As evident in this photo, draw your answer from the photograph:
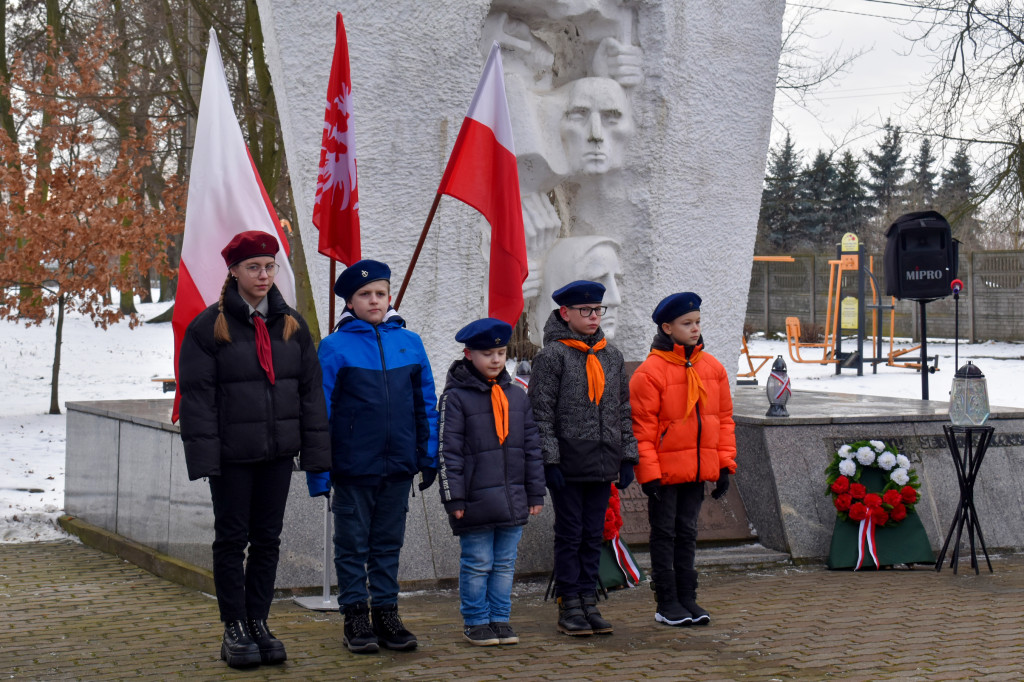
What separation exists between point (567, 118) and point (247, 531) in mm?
3639

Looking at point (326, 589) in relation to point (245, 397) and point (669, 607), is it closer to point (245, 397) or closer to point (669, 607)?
point (245, 397)

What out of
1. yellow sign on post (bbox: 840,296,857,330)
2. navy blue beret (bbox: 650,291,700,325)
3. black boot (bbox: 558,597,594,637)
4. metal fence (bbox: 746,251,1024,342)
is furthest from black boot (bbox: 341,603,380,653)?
yellow sign on post (bbox: 840,296,857,330)

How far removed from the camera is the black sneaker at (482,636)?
4469 millimetres

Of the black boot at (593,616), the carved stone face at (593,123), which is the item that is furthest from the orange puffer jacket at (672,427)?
Answer: the carved stone face at (593,123)

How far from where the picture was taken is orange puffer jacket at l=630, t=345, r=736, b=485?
16.1 feet

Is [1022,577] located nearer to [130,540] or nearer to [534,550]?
[534,550]

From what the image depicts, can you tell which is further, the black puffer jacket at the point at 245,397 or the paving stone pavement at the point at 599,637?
the paving stone pavement at the point at 599,637

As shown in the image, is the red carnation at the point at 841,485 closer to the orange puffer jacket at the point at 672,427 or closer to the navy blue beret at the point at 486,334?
the orange puffer jacket at the point at 672,427

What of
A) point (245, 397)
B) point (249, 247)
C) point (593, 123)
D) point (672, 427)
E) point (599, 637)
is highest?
point (593, 123)

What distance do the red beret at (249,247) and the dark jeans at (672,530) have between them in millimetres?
2033

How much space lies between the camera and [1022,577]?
6086 mm

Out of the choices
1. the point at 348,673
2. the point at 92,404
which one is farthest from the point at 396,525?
the point at 92,404

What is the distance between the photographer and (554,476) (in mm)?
4770

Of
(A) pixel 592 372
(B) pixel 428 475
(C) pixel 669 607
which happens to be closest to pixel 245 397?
(B) pixel 428 475
